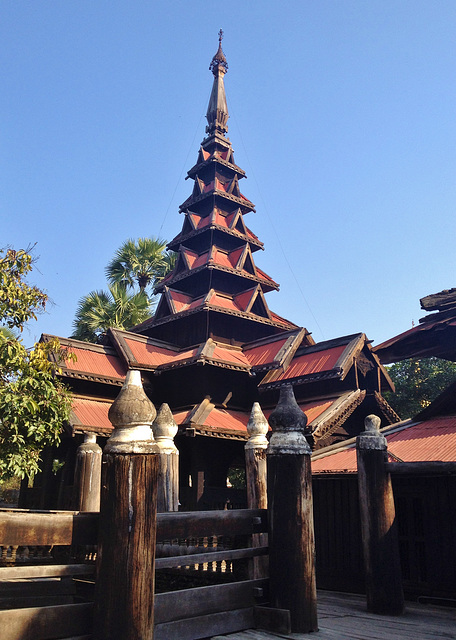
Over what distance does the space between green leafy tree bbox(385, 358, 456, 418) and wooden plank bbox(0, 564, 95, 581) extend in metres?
24.5

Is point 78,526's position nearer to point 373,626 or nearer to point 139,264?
point 373,626

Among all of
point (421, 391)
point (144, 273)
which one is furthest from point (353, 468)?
point (144, 273)

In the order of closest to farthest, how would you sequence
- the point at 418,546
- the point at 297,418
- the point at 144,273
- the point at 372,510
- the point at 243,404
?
1. the point at 297,418
2. the point at 372,510
3. the point at 418,546
4. the point at 243,404
5. the point at 144,273

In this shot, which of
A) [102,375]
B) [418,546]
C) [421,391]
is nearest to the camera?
[418,546]

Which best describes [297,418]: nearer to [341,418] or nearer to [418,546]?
[418,546]

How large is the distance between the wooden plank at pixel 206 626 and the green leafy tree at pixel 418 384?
2292cm

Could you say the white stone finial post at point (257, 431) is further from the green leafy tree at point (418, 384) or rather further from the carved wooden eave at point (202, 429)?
the green leafy tree at point (418, 384)

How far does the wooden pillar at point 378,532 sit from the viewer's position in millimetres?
6105

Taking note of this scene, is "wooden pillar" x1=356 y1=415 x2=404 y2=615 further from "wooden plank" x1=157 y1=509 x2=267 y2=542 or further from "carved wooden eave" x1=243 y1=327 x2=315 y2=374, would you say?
"carved wooden eave" x1=243 y1=327 x2=315 y2=374

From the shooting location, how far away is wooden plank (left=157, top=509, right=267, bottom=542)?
439 centimetres

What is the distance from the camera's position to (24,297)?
9.98m

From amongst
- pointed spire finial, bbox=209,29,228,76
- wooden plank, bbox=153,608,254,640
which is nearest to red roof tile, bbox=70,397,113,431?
wooden plank, bbox=153,608,254,640

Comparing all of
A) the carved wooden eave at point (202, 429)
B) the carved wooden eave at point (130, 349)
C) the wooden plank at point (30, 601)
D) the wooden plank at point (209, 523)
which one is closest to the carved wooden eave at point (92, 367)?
the carved wooden eave at point (130, 349)

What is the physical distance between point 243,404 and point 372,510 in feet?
39.5
